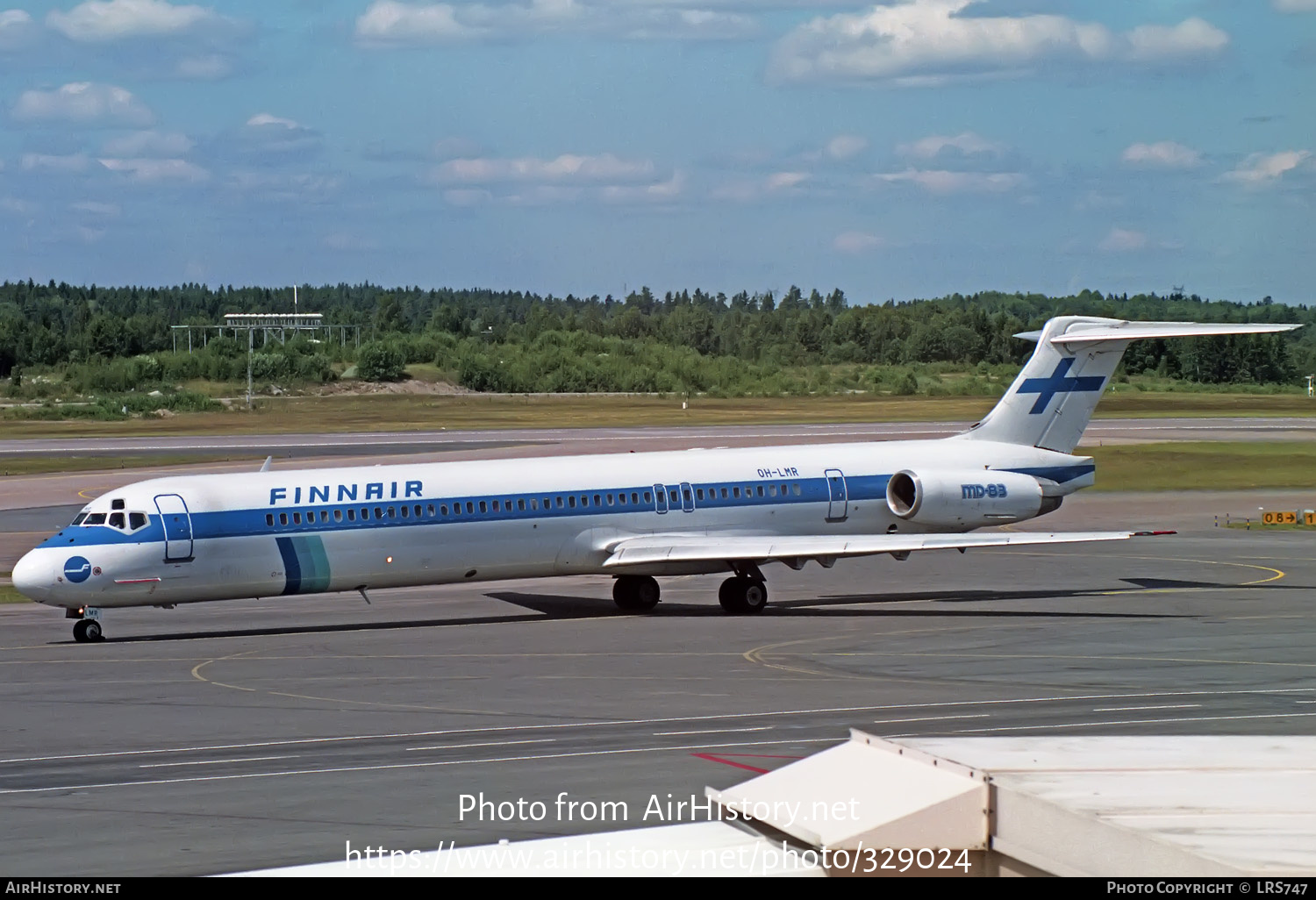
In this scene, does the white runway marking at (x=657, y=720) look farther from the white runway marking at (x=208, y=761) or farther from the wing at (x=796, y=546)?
the wing at (x=796, y=546)

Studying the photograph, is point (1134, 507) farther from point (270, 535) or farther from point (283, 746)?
point (283, 746)

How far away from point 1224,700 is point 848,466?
15503 millimetres

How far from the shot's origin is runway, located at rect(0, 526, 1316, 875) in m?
18.1

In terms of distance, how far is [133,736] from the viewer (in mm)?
23188

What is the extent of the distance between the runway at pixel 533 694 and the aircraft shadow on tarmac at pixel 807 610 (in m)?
0.14

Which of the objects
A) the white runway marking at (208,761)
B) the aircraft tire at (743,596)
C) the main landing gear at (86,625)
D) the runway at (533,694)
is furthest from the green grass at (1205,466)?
the white runway marking at (208,761)

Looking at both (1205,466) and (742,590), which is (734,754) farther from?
(1205,466)

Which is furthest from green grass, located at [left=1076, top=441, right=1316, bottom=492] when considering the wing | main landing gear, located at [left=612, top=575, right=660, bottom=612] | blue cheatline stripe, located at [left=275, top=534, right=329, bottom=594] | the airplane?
blue cheatline stripe, located at [left=275, top=534, right=329, bottom=594]

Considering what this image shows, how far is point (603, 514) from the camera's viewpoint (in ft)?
122

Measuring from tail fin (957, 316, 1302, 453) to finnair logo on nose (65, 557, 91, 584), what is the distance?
21.4 metres

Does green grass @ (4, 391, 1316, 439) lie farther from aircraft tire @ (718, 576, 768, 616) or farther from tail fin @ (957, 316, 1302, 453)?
aircraft tire @ (718, 576, 768, 616)

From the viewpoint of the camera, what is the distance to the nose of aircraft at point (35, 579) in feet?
106

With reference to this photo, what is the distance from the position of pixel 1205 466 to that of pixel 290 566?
54460 mm

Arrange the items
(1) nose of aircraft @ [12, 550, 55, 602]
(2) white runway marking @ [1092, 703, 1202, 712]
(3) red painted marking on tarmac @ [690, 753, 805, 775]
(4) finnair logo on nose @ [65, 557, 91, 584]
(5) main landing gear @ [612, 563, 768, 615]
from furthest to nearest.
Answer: (5) main landing gear @ [612, 563, 768, 615] → (4) finnair logo on nose @ [65, 557, 91, 584] → (1) nose of aircraft @ [12, 550, 55, 602] → (2) white runway marking @ [1092, 703, 1202, 712] → (3) red painted marking on tarmac @ [690, 753, 805, 775]
